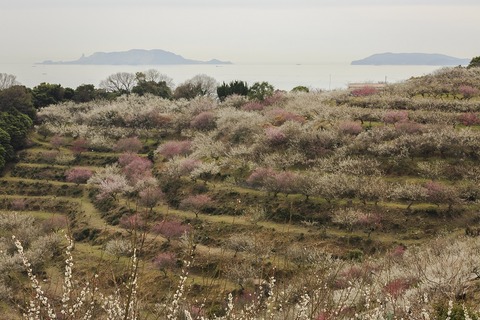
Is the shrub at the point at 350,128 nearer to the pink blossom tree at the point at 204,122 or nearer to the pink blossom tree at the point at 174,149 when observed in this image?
the pink blossom tree at the point at 174,149

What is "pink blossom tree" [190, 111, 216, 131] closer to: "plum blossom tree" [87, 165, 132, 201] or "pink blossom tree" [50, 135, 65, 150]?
"plum blossom tree" [87, 165, 132, 201]

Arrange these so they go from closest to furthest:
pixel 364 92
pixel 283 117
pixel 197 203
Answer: pixel 197 203 → pixel 283 117 → pixel 364 92

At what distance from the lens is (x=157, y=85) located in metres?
75.6

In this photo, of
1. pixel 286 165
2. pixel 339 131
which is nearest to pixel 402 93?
pixel 339 131

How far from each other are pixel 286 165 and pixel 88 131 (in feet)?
95.8

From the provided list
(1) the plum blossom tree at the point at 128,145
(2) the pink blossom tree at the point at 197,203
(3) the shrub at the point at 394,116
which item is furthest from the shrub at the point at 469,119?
(1) the plum blossom tree at the point at 128,145

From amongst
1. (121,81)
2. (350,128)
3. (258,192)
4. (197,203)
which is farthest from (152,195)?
(121,81)

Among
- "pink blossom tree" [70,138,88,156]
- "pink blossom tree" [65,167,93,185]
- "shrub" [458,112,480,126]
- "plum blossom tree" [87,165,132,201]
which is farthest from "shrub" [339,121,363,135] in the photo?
"pink blossom tree" [70,138,88,156]

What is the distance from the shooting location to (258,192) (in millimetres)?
34125

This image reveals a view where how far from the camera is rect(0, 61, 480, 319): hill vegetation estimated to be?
23672 millimetres

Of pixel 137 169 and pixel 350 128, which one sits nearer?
pixel 350 128

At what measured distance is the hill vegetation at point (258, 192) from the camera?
23672 millimetres

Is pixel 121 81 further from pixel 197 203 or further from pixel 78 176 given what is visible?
pixel 197 203

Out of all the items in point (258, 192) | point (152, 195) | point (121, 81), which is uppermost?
point (121, 81)
